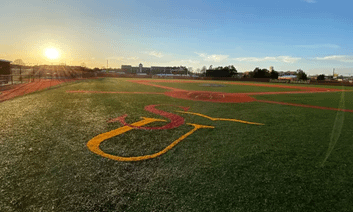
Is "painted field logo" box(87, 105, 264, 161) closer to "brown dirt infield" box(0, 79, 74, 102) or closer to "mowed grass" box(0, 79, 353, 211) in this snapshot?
"mowed grass" box(0, 79, 353, 211)

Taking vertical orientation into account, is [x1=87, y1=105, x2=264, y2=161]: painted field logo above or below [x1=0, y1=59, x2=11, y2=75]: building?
below

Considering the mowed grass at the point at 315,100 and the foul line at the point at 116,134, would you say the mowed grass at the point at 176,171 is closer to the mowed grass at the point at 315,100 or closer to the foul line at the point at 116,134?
the foul line at the point at 116,134

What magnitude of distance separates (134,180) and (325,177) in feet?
10.0

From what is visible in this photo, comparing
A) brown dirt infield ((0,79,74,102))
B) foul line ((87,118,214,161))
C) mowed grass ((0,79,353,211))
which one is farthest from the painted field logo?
brown dirt infield ((0,79,74,102))

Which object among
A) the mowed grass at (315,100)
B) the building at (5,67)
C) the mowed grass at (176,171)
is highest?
the building at (5,67)

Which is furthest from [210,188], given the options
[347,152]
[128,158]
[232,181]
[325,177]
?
[347,152]

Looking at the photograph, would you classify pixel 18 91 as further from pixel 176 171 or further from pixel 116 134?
pixel 176 171

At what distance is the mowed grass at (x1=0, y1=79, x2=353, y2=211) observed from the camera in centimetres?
252

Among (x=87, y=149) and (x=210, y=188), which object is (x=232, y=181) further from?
(x=87, y=149)

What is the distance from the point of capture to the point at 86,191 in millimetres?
2689

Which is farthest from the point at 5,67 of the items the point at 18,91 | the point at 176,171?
the point at 176,171

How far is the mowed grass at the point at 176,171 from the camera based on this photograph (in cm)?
252

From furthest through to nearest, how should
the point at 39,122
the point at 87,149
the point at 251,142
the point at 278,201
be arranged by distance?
1. the point at 39,122
2. the point at 251,142
3. the point at 87,149
4. the point at 278,201

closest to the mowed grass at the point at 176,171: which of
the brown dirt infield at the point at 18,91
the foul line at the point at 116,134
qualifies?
the foul line at the point at 116,134
